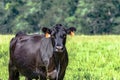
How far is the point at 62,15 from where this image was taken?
81.5 metres

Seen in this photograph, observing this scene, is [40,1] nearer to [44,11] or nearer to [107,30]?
[44,11]

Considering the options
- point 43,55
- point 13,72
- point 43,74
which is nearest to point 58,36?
point 43,55

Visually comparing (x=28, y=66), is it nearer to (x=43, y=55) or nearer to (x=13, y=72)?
(x=43, y=55)

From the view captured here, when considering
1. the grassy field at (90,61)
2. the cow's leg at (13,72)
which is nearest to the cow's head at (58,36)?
the cow's leg at (13,72)

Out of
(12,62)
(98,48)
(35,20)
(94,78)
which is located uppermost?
(12,62)

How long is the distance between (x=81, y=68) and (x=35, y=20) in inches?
2654

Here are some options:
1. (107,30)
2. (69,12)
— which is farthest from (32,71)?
(69,12)

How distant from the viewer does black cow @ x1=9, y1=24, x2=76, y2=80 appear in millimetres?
9617

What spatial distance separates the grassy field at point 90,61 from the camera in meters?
13.5

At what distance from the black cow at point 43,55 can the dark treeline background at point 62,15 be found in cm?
5677

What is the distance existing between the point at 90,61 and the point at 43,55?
6483 mm

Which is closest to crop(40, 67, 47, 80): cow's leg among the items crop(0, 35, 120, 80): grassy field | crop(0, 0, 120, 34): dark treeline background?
crop(0, 35, 120, 80): grassy field

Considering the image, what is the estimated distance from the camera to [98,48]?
775 inches

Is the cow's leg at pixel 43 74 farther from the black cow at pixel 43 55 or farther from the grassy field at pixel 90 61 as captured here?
the grassy field at pixel 90 61
